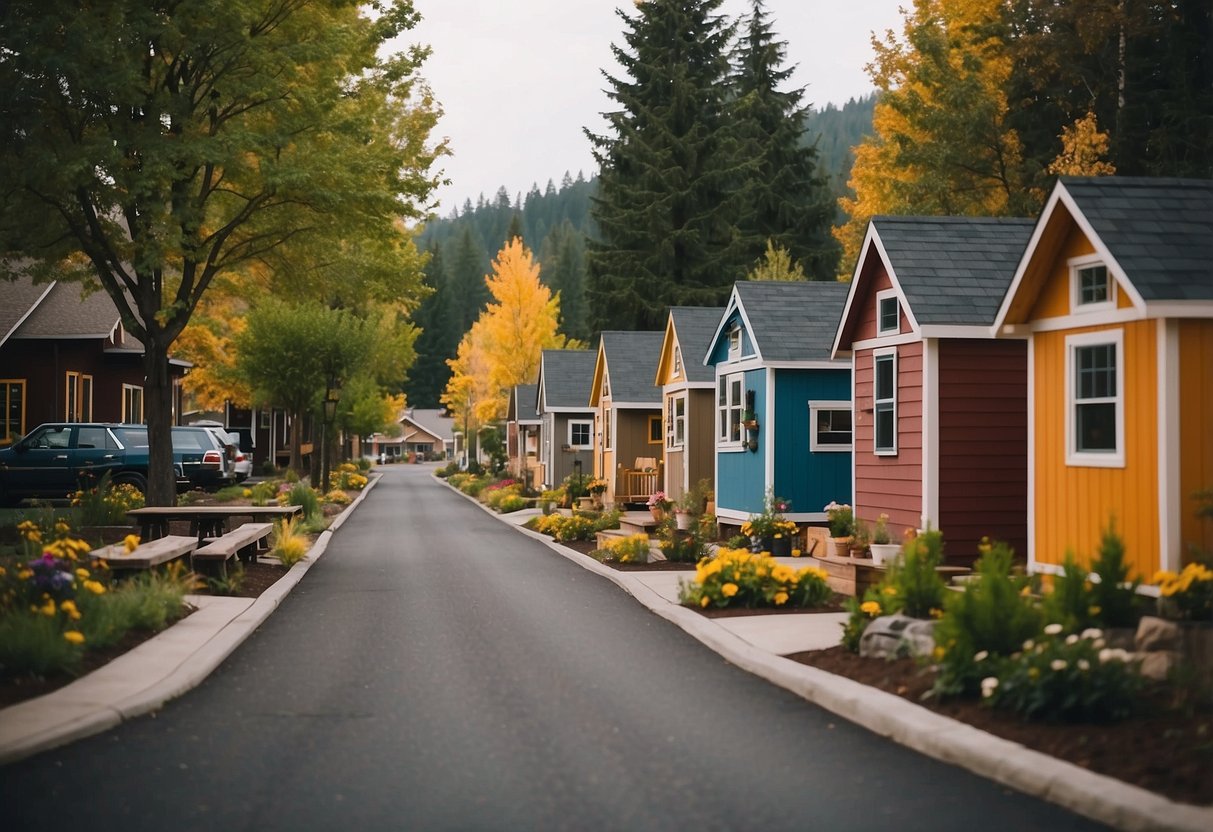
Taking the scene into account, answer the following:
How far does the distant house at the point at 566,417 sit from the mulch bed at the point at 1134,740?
36663 mm

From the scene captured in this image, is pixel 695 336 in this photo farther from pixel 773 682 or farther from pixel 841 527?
pixel 773 682

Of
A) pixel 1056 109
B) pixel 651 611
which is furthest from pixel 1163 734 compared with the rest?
pixel 1056 109

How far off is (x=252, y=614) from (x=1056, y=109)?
2978 cm

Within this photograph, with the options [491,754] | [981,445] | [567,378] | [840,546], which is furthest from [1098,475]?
[567,378]

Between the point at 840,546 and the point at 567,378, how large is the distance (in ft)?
101

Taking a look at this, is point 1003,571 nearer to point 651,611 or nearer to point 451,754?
point 451,754

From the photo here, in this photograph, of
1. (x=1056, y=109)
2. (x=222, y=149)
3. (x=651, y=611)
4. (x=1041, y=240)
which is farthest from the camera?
(x=1056, y=109)

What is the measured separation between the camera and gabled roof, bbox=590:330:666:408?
35.9 metres

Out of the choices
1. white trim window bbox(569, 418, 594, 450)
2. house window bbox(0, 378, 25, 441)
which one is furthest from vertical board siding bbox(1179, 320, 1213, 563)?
white trim window bbox(569, 418, 594, 450)

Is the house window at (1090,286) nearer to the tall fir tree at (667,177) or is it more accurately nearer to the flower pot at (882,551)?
the flower pot at (882,551)

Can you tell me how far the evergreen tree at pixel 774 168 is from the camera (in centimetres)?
5572

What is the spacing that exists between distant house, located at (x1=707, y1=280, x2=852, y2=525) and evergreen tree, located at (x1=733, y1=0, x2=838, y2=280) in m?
31.8

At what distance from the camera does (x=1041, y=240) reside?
41.9 feet

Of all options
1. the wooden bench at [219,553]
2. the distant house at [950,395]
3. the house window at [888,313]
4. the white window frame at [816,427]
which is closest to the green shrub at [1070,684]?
the distant house at [950,395]
